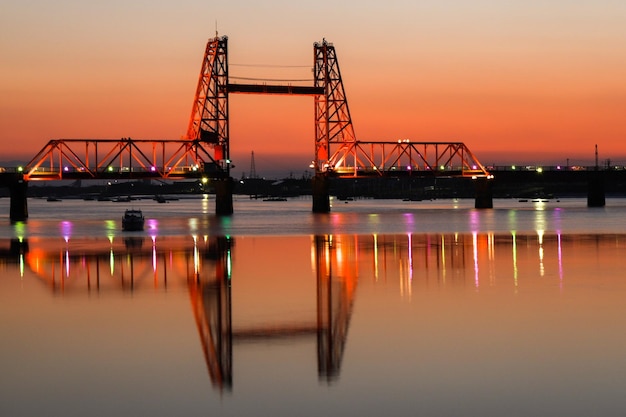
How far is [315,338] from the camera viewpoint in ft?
86.6

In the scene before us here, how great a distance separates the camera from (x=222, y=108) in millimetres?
155875

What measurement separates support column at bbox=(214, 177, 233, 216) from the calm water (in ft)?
337

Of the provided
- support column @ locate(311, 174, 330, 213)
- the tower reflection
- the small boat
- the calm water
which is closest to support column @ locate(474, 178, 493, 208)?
support column @ locate(311, 174, 330, 213)

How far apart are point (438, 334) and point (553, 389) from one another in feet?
23.5

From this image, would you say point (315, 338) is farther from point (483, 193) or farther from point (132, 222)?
point (483, 193)

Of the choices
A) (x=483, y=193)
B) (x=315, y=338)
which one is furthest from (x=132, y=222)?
(x=483, y=193)

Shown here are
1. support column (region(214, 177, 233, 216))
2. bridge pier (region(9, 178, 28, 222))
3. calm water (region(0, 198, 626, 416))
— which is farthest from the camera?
support column (region(214, 177, 233, 216))

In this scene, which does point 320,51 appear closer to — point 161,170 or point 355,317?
point 161,170

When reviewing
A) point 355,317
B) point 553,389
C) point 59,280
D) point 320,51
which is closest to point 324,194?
point 320,51

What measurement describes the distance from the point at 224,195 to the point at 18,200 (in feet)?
109

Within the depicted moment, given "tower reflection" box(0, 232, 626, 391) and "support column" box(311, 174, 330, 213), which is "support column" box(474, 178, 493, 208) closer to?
"support column" box(311, 174, 330, 213)

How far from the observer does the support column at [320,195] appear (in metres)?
167

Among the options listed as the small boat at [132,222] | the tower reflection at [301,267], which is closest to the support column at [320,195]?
the small boat at [132,222]

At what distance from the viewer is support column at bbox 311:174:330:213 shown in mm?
166625
